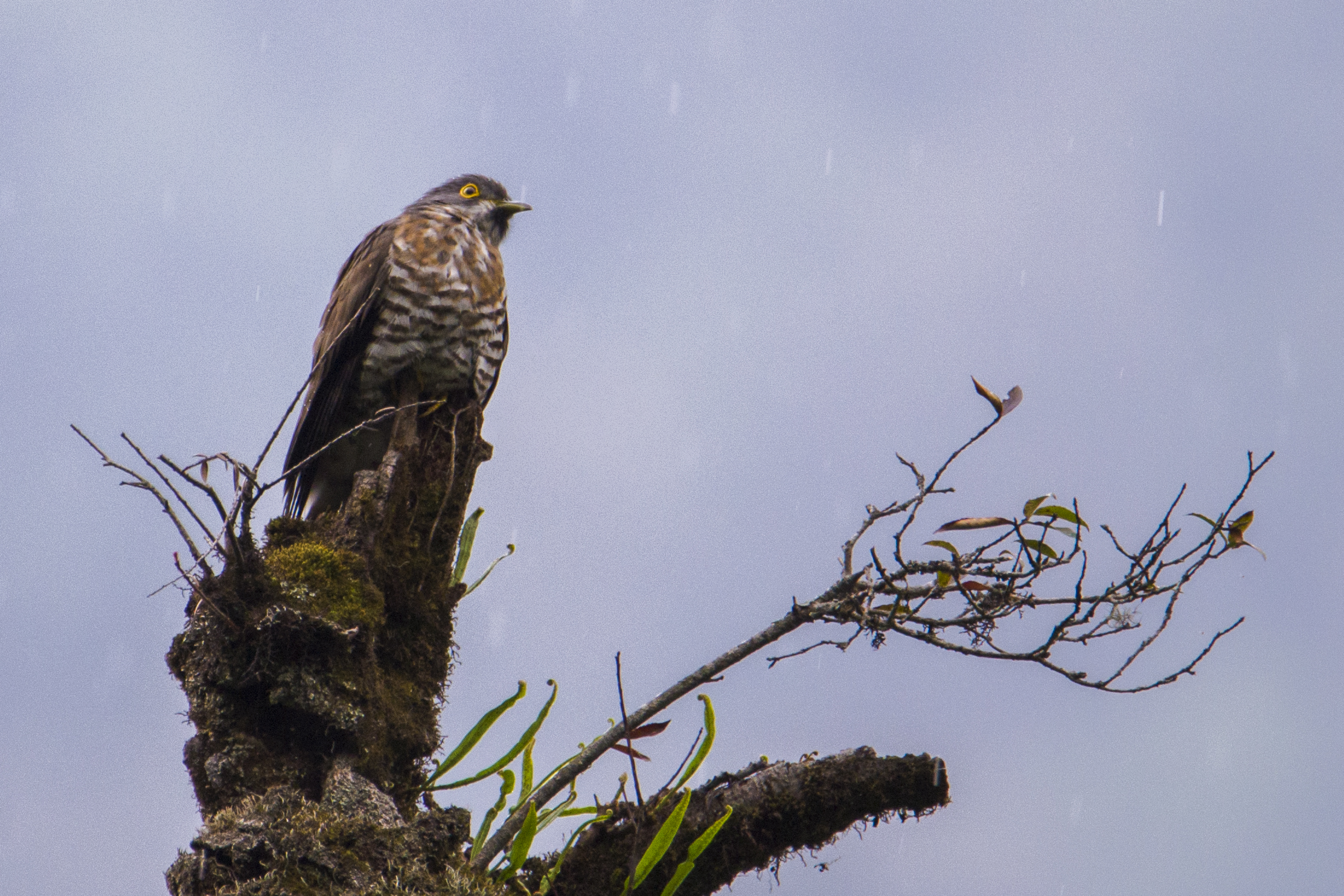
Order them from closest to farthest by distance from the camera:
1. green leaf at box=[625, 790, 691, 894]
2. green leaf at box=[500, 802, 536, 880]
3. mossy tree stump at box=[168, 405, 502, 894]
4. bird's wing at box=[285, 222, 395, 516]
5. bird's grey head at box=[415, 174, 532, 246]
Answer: mossy tree stump at box=[168, 405, 502, 894] → green leaf at box=[625, 790, 691, 894] → green leaf at box=[500, 802, 536, 880] → bird's wing at box=[285, 222, 395, 516] → bird's grey head at box=[415, 174, 532, 246]

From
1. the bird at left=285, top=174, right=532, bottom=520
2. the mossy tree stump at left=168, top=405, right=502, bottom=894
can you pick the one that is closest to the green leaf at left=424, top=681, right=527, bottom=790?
the mossy tree stump at left=168, top=405, right=502, bottom=894

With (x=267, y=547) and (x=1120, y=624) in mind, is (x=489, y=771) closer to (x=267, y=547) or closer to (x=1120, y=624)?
(x=267, y=547)

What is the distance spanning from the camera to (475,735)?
3662mm

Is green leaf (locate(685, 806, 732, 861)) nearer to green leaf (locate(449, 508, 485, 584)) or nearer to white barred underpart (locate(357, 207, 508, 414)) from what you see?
green leaf (locate(449, 508, 485, 584))

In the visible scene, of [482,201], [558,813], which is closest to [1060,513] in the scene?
[558,813]

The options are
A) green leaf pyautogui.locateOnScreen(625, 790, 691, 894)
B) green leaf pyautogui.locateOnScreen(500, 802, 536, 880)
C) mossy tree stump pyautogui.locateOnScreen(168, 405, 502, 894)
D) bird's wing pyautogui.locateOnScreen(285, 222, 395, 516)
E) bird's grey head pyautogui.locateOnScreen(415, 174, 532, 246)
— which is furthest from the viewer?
bird's grey head pyautogui.locateOnScreen(415, 174, 532, 246)

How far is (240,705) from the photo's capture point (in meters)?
3.24

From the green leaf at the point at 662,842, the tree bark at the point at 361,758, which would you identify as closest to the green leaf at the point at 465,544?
the tree bark at the point at 361,758

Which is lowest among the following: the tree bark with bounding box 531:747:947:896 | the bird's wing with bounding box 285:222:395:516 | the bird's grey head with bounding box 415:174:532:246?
the tree bark with bounding box 531:747:947:896

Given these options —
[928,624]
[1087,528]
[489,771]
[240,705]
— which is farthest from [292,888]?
[1087,528]

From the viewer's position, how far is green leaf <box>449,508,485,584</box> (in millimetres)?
4059

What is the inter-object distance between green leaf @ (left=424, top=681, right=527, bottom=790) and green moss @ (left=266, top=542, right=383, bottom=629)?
48cm

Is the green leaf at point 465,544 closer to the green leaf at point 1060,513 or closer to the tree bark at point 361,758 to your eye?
the tree bark at point 361,758

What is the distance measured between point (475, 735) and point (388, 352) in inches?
70.0
